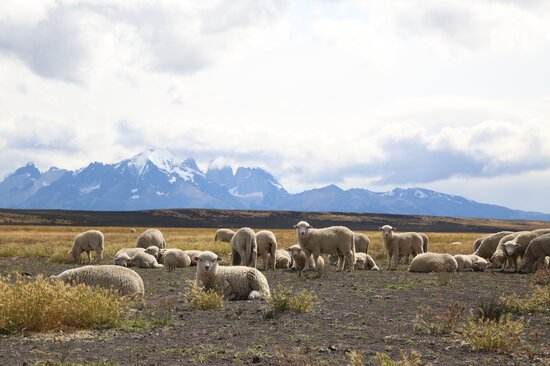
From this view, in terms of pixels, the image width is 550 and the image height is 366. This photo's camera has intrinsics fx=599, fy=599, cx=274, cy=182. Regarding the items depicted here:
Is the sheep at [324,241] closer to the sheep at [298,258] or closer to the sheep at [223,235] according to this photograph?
the sheep at [298,258]

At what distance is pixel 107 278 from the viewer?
15.1 m

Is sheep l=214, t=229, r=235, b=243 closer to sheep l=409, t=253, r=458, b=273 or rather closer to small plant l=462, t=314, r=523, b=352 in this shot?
sheep l=409, t=253, r=458, b=273

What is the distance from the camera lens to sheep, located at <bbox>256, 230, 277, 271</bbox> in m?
24.9

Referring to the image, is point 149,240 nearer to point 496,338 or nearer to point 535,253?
point 535,253

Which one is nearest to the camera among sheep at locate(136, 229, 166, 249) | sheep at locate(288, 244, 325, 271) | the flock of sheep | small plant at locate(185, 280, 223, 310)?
small plant at locate(185, 280, 223, 310)

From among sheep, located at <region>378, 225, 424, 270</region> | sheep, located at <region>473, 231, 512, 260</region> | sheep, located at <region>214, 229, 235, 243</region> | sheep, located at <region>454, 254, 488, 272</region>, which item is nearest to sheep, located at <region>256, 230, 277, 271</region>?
sheep, located at <region>378, 225, 424, 270</region>

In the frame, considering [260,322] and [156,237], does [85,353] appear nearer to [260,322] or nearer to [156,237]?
[260,322]

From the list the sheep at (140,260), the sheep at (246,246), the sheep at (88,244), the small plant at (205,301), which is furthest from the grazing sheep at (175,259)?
the small plant at (205,301)

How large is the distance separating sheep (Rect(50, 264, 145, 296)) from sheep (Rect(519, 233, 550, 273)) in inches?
673

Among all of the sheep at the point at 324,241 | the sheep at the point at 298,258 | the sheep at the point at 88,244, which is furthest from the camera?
the sheep at the point at 88,244

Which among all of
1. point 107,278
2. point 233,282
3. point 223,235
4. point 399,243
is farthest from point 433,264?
point 223,235

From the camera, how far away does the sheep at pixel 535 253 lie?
24594 millimetres

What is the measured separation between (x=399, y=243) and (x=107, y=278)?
16872 millimetres

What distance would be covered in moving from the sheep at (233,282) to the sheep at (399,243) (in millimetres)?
12650
